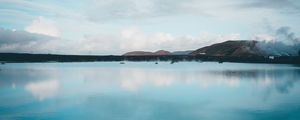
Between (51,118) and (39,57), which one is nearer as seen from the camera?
(51,118)

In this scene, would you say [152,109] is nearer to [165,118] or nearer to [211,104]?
[165,118]

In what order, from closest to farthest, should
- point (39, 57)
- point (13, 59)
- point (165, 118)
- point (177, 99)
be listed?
point (165, 118)
point (177, 99)
point (13, 59)
point (39, 57)

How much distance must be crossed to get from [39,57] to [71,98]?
558 feet

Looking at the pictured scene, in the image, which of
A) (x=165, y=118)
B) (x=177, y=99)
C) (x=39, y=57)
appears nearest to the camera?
(x=165, y=118)

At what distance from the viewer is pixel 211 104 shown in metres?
24.5

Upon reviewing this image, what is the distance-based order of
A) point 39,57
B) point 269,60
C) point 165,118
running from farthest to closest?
point 39,57 < point 269,60 < point 165,118

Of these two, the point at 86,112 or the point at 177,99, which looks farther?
the point at 177,99

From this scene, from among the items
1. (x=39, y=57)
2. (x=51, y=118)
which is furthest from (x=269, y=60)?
(x=51, y=118)

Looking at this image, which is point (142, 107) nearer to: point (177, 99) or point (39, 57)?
point (177, 99)

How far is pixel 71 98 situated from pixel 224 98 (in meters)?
12.4

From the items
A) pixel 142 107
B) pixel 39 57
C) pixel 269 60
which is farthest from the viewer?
pixel 39 57

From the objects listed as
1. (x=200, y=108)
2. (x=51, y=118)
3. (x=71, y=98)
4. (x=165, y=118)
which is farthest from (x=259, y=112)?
(x=71, y=98)

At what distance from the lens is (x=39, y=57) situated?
18862 centimetres

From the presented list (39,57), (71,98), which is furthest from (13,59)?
(71,98)
